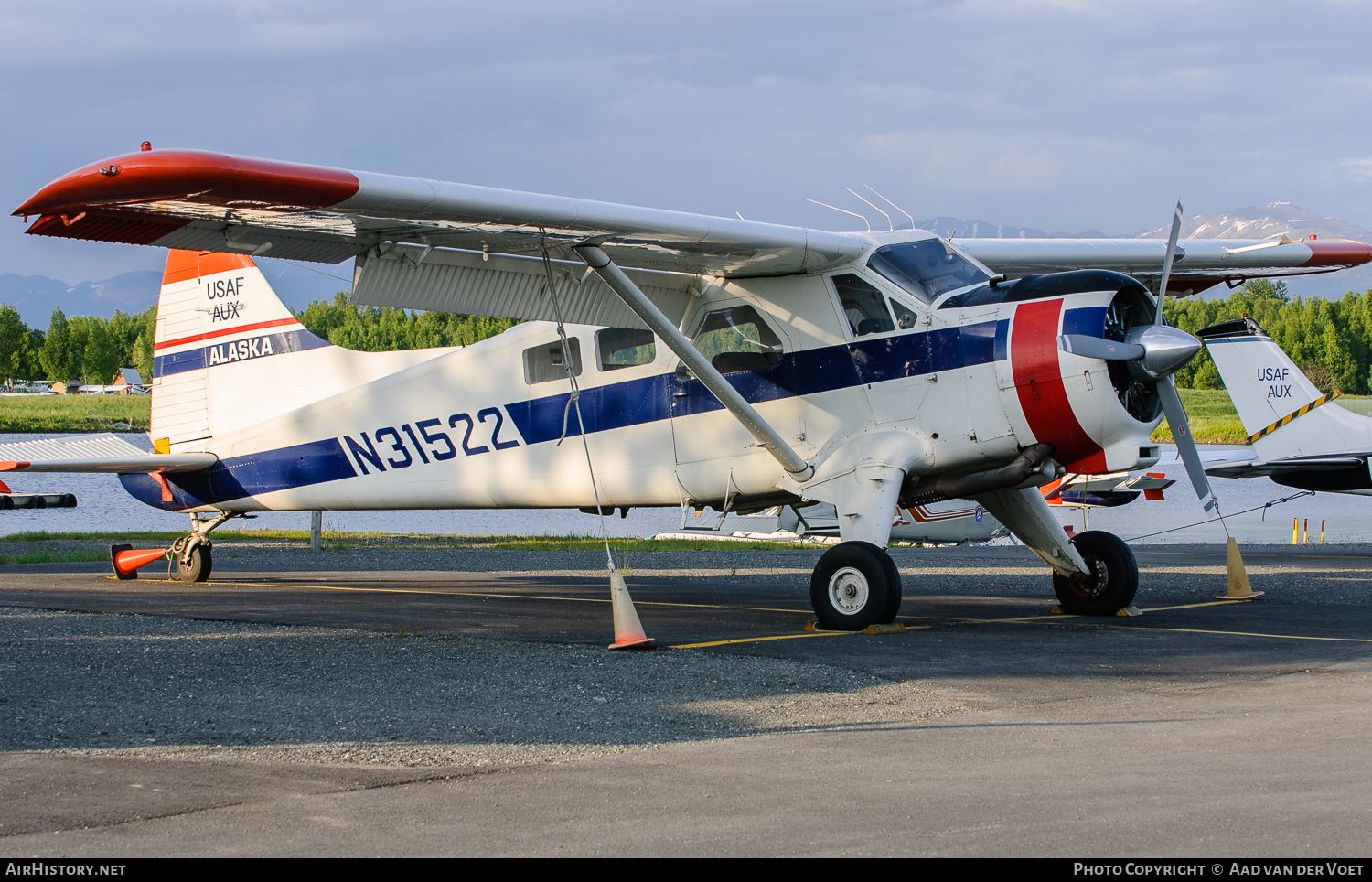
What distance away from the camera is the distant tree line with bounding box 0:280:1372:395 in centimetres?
10781

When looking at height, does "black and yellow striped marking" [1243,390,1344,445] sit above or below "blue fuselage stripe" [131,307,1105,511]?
below

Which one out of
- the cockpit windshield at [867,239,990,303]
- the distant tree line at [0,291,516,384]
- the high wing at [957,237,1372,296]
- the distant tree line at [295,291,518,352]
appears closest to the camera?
the cockpit windshield at [867,239,990,303]

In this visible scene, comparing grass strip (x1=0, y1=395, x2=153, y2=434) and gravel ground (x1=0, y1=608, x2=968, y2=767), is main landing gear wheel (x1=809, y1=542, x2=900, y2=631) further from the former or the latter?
grass strip (x1=0, y1=395, x2=153, y2=434)

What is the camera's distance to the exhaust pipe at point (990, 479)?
9367mm

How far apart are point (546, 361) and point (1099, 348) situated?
5.33m

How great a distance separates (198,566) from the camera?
14125 millimetres

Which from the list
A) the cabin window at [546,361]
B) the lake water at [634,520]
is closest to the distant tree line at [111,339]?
the lake water at [634,520]

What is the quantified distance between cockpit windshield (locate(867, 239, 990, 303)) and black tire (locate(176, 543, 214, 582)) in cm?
881

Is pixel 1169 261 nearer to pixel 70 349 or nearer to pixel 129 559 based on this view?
pixel 129 559

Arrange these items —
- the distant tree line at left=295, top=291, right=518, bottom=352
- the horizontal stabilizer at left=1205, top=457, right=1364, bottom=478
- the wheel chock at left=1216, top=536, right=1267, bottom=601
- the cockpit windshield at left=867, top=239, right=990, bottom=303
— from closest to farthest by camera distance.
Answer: the cockpit windshield at left=867, top=239, right=990, bottom=303 < the wheel chock at left=1216, top=536, right=1267, bottom=601 < the horizontal stabilizer at left=1205, top=457, right=1364, bottom=478 < the distant tree line at left=295, top=291, right=518, bottom=352

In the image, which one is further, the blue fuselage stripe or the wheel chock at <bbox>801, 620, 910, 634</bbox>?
the blue fuselage stripe

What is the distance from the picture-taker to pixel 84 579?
1428 centimetres

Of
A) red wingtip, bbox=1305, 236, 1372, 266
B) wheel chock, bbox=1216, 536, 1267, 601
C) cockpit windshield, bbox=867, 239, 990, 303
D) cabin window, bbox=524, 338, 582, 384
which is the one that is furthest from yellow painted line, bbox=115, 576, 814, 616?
red wingtip, bbox=1305, 236, 1372, 266

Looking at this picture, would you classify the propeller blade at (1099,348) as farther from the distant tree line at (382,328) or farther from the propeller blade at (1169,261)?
the distant tree line at (382,328)
